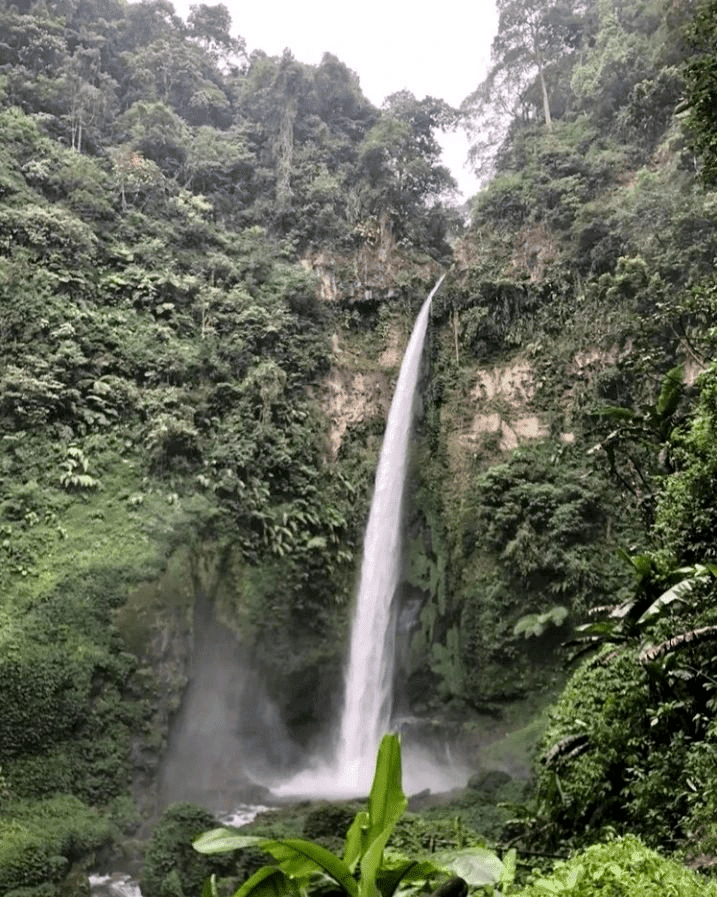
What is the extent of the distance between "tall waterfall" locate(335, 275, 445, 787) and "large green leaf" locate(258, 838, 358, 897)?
13212mm

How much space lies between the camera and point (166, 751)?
12.7 metres

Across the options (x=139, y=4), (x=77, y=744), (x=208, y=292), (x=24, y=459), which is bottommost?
(x=77, y=744)

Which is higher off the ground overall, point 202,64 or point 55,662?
point 202,64

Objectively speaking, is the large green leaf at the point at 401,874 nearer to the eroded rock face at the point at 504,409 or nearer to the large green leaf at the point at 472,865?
the large green leaf at the point at 472,865

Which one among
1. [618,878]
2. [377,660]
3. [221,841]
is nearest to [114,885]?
[377,660]

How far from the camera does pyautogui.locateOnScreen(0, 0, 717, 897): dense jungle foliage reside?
7.93 m

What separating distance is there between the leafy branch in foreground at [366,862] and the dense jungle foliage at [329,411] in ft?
10.1

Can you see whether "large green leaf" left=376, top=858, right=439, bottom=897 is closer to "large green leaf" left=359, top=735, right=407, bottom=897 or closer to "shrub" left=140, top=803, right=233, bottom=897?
"large green leaf" left=359, top=735, right=407, bottom=897

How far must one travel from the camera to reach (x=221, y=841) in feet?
6.68

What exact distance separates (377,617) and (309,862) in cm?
1461

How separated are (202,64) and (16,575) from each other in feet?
77.7

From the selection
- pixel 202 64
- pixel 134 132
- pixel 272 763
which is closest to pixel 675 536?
pixel 272 763

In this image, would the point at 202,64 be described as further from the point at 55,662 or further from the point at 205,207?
the point at 55,662

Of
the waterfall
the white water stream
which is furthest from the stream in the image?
the waterfall
